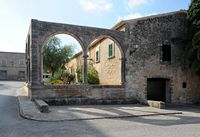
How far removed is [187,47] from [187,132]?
10.1 m

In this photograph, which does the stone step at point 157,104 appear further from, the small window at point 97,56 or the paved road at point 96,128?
the small window at point 97,56

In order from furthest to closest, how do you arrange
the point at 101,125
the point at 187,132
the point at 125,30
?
the point at 125,30, the point at 101,125, the point at 187,132

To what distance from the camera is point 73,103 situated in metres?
14.3

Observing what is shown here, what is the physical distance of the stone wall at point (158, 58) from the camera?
16203 mm

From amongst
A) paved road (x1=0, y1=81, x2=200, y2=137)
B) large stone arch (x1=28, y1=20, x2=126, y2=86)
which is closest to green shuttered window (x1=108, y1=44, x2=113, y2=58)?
large stone arch (x1=28, y1=20, x2=126, y2=86)

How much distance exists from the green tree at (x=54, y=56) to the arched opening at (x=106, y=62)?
35.9 ft

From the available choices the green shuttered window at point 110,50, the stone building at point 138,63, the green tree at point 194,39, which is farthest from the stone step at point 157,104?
the green shuttered window at point 110,50

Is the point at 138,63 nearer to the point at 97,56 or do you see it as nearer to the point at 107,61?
the point at 107,61

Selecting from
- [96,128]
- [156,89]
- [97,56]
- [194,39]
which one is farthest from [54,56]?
[96,128]

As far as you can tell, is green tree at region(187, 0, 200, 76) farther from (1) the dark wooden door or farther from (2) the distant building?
(2) the distant building

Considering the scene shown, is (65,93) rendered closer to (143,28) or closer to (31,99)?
(31,99)

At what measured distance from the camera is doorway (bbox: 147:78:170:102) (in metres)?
17.5

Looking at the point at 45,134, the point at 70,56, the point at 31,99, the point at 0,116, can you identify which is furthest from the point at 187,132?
the point at 70,56

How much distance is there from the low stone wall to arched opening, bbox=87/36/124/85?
103 centimetres
